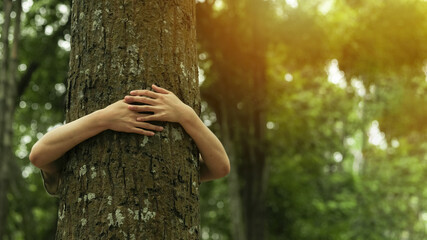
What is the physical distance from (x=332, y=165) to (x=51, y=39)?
1183 cm

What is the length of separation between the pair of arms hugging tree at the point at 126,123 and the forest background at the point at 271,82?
8.96 meters

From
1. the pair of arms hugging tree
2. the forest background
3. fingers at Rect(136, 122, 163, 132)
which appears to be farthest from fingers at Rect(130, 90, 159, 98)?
the forest background

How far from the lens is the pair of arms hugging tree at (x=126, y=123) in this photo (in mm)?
2430

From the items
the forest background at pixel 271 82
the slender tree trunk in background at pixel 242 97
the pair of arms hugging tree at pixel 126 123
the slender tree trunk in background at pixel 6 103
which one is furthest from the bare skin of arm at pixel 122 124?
the slender tree trunk in background at pixel 242 97

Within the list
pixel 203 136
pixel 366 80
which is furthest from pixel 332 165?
pixel 203 136

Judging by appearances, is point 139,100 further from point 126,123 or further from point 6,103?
point 6,103

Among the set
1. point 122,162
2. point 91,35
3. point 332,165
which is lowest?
point 122,162

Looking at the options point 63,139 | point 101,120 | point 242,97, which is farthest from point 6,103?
point 101,120

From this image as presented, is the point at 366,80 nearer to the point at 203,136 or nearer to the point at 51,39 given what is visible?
the point at 51,39

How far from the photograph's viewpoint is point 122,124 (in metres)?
2.43

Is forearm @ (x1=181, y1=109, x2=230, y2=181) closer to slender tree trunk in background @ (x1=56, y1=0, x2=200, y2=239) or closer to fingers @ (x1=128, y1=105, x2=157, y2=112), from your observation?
slender tree trunk in background @ (x1=56, y1=0, x2=200, y2=239)

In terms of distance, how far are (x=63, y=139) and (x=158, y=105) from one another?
461mm

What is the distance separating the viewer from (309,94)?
17.0 m

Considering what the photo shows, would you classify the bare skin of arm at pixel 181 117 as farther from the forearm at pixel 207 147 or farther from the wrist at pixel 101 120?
the wrist at pixel 101 120
